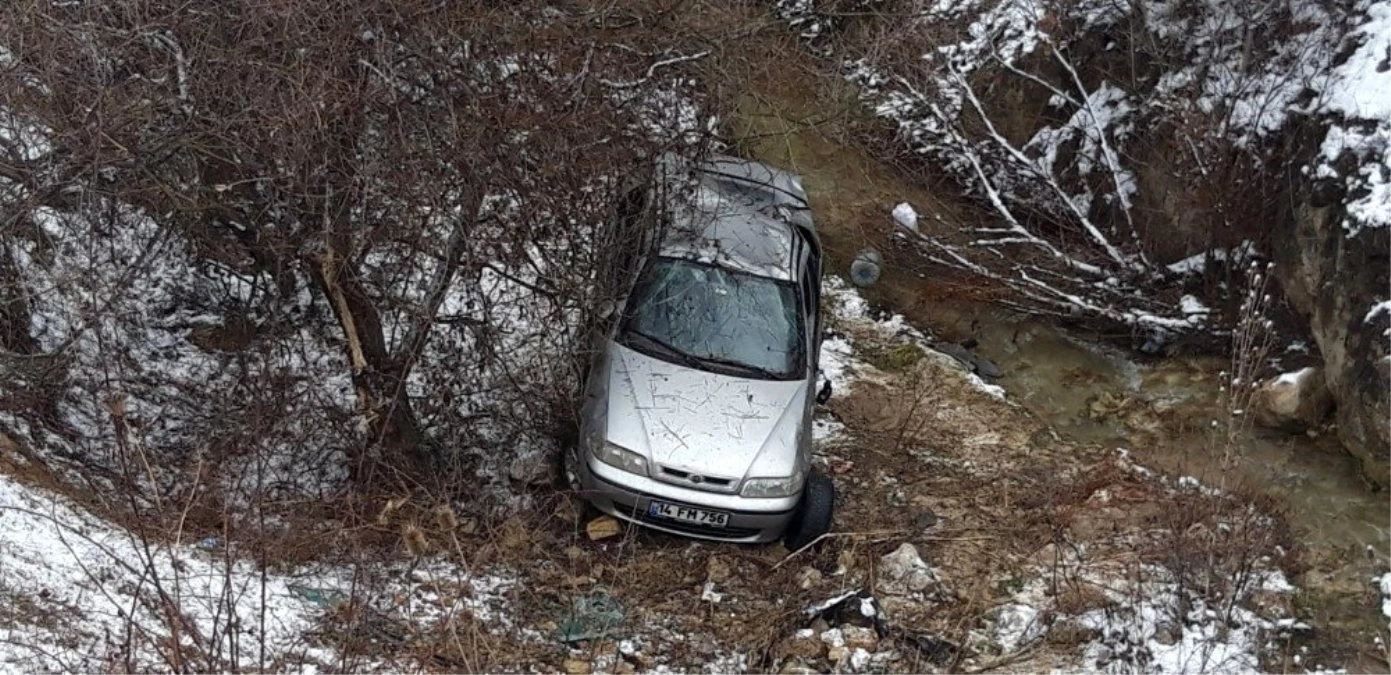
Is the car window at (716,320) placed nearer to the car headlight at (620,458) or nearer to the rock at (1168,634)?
the car headlight at (620,458)

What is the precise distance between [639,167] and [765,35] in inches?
90.5

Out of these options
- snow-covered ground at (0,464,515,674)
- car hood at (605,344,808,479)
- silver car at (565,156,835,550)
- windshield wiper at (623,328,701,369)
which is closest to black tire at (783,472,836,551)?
silver car at (565,156,835,550)

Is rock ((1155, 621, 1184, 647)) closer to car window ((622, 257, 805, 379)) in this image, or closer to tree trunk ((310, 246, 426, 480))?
car window ((622, 257, 805, 379))

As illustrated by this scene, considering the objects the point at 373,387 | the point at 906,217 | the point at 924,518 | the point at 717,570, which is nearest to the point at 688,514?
the point at 717,570

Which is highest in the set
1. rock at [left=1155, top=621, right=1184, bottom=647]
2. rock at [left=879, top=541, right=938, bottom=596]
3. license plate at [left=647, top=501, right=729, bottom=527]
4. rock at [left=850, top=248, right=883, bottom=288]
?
rock at [left=850, top=248, right=883, bottom=288]

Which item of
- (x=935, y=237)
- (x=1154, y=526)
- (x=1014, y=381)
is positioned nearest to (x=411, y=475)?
(x=1154, y=526)

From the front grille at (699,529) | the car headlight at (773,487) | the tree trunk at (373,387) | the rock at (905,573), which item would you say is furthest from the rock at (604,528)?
the rock at (905,573)

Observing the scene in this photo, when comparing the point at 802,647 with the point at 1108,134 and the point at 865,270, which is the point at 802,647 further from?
the point at 1108,134

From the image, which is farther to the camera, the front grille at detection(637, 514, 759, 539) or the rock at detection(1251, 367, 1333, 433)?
the rock at detection(1251, 367, 1333, 433)

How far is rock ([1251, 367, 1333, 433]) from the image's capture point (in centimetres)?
837

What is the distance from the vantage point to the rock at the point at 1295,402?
8.37 m

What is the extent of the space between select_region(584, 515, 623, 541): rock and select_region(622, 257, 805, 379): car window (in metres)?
1.02

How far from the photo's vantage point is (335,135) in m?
5.09

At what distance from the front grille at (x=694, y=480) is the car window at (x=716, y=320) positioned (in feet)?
2.44
